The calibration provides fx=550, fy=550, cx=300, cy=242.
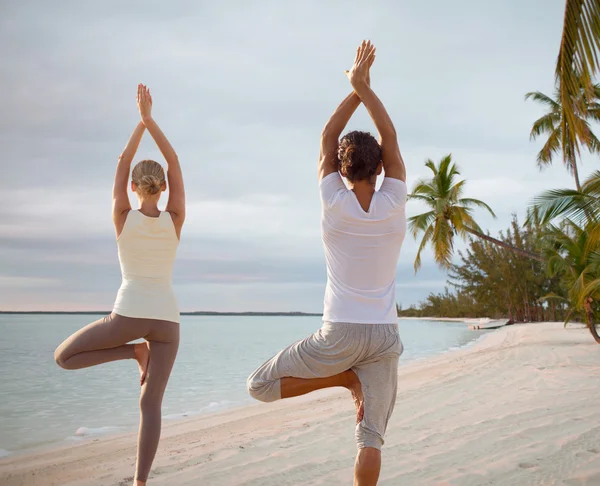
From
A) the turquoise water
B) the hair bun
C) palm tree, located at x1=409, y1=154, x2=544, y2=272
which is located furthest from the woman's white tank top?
palm tree, located at x1=409, y1=154, x2=544, y2=272

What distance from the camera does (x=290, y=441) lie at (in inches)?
210

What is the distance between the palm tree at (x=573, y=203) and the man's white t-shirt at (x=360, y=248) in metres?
5.70

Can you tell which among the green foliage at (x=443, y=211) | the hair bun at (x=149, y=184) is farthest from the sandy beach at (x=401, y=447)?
the green foliage at (x=443, y=211)

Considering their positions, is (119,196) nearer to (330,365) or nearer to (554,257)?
(330,365)

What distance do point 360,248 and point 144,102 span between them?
6.54ft

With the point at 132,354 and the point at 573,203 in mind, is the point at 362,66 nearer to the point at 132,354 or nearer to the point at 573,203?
the point at 132,354

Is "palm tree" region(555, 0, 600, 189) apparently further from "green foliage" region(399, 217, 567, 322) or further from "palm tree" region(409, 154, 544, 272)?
"green foliage" region(399, 217, 567, 322)

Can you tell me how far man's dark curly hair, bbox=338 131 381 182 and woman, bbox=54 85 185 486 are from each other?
1205 millimetres

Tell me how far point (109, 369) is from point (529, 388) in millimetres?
15085

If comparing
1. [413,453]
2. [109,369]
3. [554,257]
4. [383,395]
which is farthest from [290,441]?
[554,257]

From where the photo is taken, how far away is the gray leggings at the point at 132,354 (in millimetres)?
3221

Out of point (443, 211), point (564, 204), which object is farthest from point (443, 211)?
point (564, 204)

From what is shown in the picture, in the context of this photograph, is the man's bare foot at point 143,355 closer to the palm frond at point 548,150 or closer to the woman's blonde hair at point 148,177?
the woman's blonde hair at point 148,177

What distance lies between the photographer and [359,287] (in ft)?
8.78
